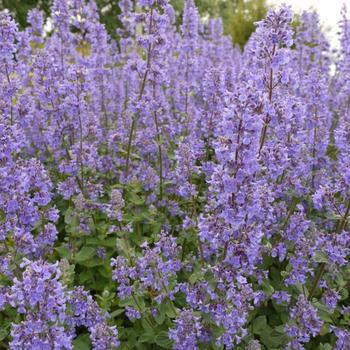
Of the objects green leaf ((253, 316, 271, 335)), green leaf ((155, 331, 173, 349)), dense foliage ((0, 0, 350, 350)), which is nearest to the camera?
dense foliage ((0, 0, 350, 350))

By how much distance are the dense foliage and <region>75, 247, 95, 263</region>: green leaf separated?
2 centimetres

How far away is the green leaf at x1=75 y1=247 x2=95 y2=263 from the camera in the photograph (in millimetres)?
4254

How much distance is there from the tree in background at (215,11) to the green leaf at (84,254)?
1633 centimetres

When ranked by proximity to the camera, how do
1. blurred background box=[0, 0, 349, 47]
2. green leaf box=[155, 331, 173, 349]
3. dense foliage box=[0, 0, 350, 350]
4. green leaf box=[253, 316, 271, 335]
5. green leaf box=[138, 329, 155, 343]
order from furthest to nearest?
1. blurred background box=[0, 0, 349, 47]
2. green leaf box=[253, 316, 271, 335]
3. green leaf box=[138, 329, 155, 343]
4. green leaf box=[155, 331, 173, 349]
5. dense foliage box=[0, 0, 350, 350]

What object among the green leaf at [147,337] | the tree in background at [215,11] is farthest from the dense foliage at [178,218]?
the tree in background at [215,11]

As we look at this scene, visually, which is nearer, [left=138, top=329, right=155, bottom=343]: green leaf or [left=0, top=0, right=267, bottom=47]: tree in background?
[left=138, top=329, right=155, bottom=343]: green leaf

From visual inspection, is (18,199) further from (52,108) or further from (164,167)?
(164,167)

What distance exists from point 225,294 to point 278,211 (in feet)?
3.84

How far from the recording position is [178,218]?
5.21 metres

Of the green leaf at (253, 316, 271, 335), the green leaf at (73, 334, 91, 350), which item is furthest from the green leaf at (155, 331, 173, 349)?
the green leaf at (253, 316, 271, 335)

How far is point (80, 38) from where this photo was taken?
6.47 m

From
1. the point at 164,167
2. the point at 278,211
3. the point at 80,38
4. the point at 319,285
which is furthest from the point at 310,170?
the point at 80,38

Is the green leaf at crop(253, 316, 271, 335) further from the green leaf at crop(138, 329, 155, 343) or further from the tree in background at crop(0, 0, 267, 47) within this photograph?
the tree in background at crop(0, 0, 267, 47)

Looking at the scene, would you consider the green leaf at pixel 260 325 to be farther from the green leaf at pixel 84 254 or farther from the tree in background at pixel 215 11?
the tree in background at pixel 215 11
